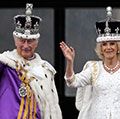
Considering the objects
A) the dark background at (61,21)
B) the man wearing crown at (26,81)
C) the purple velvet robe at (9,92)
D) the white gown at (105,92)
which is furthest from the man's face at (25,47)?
the dark background at (61,21)

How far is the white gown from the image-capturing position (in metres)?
7.86

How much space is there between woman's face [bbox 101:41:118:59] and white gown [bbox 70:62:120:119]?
170mm

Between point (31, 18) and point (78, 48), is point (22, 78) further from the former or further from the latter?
point (78, 48)

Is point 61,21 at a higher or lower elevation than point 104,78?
higher

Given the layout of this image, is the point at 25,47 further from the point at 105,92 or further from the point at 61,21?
the point at 61,21

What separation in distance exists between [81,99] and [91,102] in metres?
0.20

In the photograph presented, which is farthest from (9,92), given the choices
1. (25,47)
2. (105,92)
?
(105,92)

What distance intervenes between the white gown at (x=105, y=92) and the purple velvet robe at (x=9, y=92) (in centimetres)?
58

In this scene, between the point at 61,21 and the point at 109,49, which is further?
the point at 61,21

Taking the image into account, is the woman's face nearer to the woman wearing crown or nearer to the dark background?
the woman wearing crown

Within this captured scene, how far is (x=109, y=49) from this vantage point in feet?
25.8

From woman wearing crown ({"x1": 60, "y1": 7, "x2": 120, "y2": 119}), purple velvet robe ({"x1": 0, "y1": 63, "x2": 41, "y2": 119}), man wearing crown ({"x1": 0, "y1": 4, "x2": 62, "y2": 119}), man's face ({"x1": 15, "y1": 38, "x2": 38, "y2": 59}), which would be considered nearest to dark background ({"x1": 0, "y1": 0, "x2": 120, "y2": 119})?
man wearing crown ({"x1": 0, "y1": 4, "x2": 62, "y2": 119})

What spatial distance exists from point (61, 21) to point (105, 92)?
9.88ft

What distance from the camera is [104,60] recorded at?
802cm
